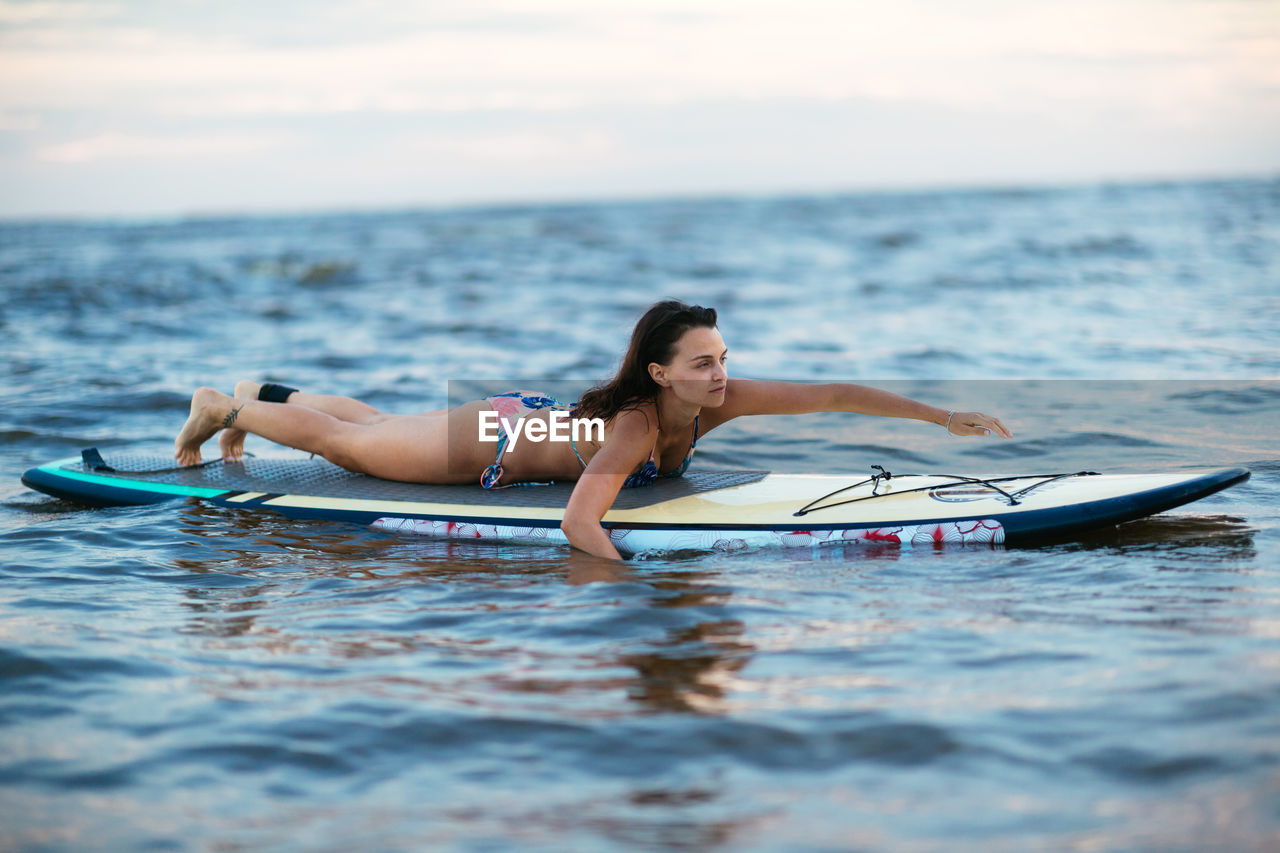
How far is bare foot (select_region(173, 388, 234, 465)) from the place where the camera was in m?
5.33

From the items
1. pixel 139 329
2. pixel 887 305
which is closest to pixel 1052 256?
pixel 887 305

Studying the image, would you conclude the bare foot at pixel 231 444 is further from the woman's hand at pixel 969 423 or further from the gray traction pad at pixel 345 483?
the woman's hand at pixel 969 423

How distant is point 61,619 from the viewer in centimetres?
385

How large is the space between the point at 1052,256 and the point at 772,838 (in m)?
19.8

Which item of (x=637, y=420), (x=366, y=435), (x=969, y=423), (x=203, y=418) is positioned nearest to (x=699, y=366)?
(x=637, y=420)

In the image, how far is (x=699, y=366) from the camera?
426 cm

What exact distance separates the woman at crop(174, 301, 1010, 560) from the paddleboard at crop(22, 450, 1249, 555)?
124mm

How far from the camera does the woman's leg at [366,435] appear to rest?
504 cm

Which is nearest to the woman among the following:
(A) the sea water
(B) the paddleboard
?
(B) the paddleboard

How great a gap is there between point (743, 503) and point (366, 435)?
186cm

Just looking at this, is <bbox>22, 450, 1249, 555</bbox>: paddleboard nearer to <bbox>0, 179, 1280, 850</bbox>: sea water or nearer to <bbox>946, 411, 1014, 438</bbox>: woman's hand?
<bbox>0, 179, 1280, 850</bbox>: sea water

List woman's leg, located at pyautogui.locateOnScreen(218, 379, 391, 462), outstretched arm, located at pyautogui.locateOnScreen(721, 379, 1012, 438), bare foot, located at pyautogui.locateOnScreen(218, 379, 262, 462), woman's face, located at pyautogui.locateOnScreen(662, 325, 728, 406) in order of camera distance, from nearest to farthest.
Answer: woman's face, located at pyautogui.locateOnScreen(662, 325, 728, 406)
outstretched arm, located at pyautogui.locateOnScreen(721, 379, 1012, 438)
woman's leg, located at pyautogui.locateOnScreen(218, 379, 391, 462)
bare foot, located at pyautogui.locateOnScreen(218, 379, 262, 462)

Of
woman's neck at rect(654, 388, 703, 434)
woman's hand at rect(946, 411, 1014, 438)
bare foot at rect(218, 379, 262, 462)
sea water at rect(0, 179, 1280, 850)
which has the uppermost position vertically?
woman's neck at rect(654, 388, 703, 434)

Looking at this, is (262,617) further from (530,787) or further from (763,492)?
(763,492)
